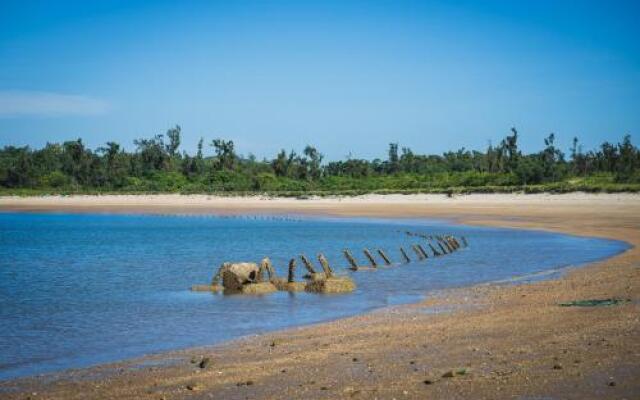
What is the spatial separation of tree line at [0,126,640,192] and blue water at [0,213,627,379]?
35462 millimetres

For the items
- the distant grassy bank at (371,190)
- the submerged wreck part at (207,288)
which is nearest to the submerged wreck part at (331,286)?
the submerged wreck part at (207,288)

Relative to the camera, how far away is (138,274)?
90.1 ft

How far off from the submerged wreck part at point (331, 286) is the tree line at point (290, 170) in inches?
2295

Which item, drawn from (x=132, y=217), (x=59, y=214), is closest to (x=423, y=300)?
(x=132, y=217)

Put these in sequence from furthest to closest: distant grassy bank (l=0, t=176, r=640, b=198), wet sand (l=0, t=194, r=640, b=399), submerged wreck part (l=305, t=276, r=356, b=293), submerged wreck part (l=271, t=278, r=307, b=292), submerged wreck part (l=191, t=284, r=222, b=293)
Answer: distant grassy bank (l=0, t=176, r=640, b=198) < submerged wreck part (l=191, t=284, r=222, b=293) < submerged wreck part (l=271, t=278, r=307, b=292) < submerged wreck part (l=305, t=276, r=356, b=293) < wet sand (l=0, t=194, r=640, b=399)

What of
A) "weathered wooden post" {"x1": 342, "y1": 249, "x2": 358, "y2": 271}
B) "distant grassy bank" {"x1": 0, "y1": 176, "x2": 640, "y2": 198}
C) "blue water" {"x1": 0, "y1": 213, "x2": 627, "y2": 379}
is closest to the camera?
"blue water" {"x1": 0, "y1": 213, "x2": 627, "y2": 379}

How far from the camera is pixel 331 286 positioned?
67.6 ft

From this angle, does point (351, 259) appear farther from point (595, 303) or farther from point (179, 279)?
point (595, 303)

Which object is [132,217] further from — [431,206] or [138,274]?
[138,274]

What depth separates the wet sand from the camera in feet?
28.3

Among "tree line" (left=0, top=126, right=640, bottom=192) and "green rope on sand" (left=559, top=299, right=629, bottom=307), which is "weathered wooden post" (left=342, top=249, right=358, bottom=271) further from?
"tree line" (left=0, top=126, right=640, bottom=192)

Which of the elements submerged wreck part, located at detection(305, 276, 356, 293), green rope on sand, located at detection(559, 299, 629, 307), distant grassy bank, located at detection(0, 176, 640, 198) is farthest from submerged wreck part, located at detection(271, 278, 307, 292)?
distant grassy bank, located at detection(0, 176, 640, 198)

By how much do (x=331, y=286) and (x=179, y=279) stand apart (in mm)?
7311

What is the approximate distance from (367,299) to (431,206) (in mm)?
50825
